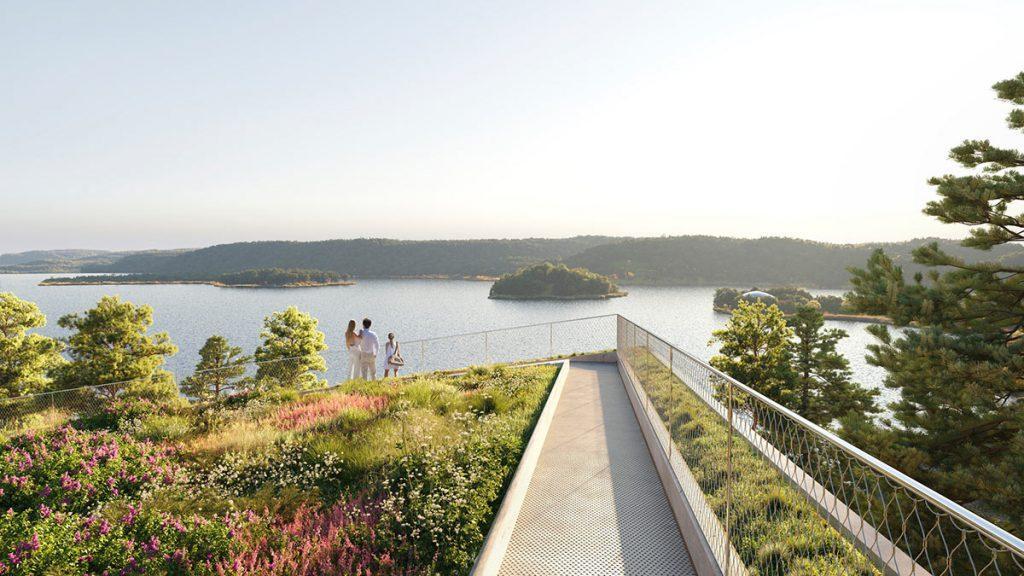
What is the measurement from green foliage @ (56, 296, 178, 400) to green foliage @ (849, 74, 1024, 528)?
97.1 ft

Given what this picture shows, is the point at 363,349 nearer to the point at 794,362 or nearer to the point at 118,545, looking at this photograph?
the point at 118,545

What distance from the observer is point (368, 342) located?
1224 cm

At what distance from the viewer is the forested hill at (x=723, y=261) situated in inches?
5359

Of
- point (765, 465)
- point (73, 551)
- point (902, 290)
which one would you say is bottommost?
point (73, 551)

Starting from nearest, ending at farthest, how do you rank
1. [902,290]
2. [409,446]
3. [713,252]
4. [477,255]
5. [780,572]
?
[780,572]
[409,446]
[902,290]
[713,252]
[477,255]

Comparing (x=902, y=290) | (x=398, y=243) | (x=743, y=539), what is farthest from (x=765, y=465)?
(x=398, y=243)

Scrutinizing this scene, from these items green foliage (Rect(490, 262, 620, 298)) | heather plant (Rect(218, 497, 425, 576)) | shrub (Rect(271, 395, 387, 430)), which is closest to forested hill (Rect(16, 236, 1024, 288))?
green foliage (Rect(490, 262, 620, 298))

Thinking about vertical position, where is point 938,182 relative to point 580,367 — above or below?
above

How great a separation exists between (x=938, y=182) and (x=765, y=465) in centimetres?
1429

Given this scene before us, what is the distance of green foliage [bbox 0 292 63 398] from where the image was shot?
2312 centimetres

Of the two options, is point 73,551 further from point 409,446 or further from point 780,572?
point 780,572

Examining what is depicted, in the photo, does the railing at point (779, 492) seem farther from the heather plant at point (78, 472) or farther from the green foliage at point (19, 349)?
the green foliage at point (19, 349)

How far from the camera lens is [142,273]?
187 m

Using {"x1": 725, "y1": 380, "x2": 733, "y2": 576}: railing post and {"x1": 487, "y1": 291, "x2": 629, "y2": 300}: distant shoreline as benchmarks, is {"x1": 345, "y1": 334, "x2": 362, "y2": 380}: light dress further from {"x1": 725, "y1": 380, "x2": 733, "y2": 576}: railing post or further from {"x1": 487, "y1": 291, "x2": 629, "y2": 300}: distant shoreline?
{"x1": 487, "y1": 291, "x2": 629, "y2": 300}: distant shoreline
